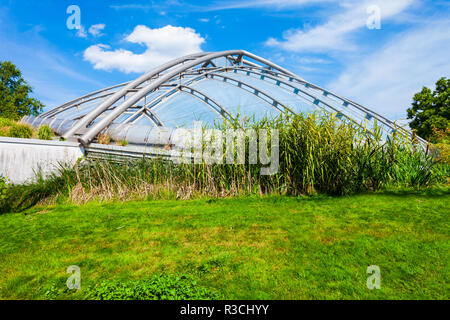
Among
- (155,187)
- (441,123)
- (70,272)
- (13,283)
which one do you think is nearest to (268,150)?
(155,187)

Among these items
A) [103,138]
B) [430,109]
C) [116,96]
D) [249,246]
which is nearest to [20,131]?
[103,138]

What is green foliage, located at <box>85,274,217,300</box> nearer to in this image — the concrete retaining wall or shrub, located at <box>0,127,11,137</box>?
the concrete retaining wall

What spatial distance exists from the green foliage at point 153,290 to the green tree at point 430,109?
105 ft

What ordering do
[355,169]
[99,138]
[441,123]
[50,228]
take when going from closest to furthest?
[50,228]
[355,169]
[99,138]
[441,123]

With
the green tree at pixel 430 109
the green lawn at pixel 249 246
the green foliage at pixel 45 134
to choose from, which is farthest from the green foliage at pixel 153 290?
the green tree at pixel 430 109

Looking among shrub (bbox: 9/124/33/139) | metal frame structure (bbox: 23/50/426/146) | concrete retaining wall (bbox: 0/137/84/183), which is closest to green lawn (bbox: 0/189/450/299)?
concrete retaining wall (bbox: 0/137/84/183)

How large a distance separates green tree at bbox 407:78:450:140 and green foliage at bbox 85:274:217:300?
32088mm

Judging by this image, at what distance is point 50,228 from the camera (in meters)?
5.38

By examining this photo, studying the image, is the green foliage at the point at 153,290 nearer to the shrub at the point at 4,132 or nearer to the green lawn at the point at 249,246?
the green lawn at the point at 249,246

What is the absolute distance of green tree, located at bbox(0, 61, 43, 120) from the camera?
101 feet

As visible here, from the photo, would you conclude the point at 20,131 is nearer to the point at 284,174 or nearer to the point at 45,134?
the point at 45,134

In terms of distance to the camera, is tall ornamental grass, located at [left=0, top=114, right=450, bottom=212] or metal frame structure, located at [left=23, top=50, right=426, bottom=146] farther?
metal frame structure, located at [left=23, top=50, right=426, bottom=146]
